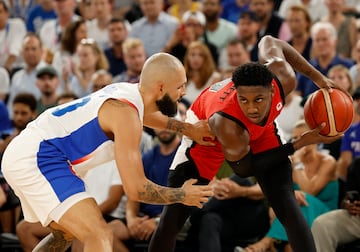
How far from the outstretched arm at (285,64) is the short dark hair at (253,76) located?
303 mm

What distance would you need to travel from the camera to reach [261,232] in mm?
7426

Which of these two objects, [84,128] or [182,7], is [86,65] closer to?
[182,7]

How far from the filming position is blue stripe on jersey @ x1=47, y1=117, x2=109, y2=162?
5.26 m

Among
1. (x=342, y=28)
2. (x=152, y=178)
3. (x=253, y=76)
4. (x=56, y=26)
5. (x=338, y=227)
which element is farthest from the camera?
(x=56, y=26)

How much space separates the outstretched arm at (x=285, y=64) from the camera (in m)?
5.84

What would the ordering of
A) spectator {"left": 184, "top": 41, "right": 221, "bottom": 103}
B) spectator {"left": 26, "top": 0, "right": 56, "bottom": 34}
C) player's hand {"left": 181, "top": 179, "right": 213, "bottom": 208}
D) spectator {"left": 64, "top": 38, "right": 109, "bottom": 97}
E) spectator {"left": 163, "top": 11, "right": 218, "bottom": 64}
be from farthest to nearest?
spectator {"left": 26, "top": 0, "right": 56, "bottom": 34}, spectator {"left": 163, "top": 11, "right": 218, "bottom": 64}, spectator {"left": 64, "top": 38, "right": 109, "bottom": 97}, spectator {"left": 184, "top": 41, "right": 221, "bottom": 103}, player's hand {"left": 181, "top": 179, "right": 213, "bottom": 208}

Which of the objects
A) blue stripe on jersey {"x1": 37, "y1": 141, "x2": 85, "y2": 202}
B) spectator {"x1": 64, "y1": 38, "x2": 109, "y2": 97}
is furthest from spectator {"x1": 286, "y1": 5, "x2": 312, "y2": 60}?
blue stripe on jersey {"x1": 37, "y1": 141, "x2": 85, "y2": 202}

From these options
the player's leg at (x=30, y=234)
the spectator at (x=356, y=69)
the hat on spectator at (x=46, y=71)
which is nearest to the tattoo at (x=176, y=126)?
the player's leg at (x=30, y=234)

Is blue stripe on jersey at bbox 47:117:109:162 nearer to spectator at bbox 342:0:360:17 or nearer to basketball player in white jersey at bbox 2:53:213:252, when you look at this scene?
basketball player in white jersey at bbox 2:53:213:252

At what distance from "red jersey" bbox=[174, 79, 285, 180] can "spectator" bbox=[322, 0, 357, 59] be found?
161 inches

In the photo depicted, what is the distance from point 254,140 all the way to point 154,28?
4991 millimetres

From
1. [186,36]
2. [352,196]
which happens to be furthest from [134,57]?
[352,196]

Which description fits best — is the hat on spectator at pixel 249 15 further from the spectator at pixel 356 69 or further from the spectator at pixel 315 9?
the spectator at pixel 356 69

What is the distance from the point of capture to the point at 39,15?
11828 mm
